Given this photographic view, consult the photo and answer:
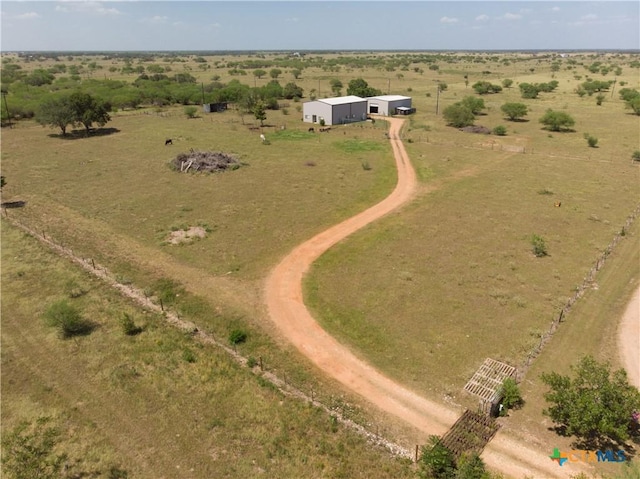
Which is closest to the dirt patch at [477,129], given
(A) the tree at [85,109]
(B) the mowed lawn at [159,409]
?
(A) the tree at [85,109]

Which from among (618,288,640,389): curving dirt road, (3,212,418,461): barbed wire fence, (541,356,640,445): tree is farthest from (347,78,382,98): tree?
(541,356,640,445): tree

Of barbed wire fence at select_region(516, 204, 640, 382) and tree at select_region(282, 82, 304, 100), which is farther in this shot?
tree at select_region(282, 82, 304, 100)

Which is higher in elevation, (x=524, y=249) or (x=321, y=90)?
(x=321, y=90)

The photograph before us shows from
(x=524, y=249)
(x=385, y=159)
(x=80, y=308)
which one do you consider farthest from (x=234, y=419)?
(x=385, y=159)

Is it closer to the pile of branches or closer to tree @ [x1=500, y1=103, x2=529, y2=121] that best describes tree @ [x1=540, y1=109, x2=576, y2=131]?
tree @ [x1=500, y1=103, x2=529, y2=121]

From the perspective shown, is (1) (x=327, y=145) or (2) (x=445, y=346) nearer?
(2) (x=445, y=346)

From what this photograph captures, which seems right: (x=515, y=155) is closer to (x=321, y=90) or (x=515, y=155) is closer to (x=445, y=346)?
(x=445, y=346)

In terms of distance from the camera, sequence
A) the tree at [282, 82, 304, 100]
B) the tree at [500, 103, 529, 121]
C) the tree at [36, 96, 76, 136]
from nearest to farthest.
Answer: the tree at [36, 96, 76, 136], the tree at [500, 103, 529, 121], the tree at [282, 82, 304, 100]
